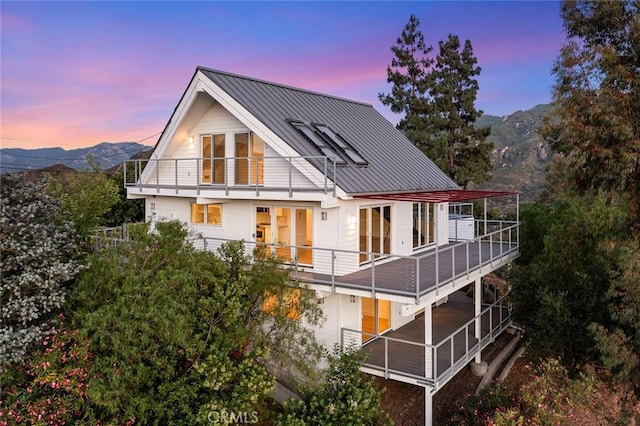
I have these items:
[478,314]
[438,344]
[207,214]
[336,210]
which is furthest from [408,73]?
[438,344]

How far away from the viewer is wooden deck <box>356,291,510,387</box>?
14859 millimetres

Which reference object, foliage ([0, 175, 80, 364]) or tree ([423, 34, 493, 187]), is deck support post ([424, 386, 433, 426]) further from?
tree ([423, 34, 493, 187])

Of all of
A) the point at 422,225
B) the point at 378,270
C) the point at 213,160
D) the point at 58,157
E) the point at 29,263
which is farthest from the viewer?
the point at 58,157

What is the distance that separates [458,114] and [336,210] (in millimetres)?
26389

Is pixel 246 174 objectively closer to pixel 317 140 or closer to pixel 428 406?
Answer: pixel 317 140

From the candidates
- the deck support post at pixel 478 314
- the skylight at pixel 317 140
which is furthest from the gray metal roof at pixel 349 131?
the deck support post at pixel 478 314

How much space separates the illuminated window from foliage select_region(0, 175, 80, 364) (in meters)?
5.37

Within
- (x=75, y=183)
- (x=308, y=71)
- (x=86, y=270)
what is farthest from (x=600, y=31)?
(x=75, y=183)

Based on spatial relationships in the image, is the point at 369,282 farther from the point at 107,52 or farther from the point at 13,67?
the point at 107,52

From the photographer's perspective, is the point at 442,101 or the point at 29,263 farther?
the point at 442,101

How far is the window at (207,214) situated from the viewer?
66.2 feet

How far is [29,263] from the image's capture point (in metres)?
12.0

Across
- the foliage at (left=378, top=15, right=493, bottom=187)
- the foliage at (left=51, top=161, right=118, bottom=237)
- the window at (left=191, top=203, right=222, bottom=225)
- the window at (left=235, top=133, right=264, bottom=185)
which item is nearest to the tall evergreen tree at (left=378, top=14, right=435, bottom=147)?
the foliage at (left=378, top=15, right=493, bottom=187)

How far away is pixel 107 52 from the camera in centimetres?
2244
